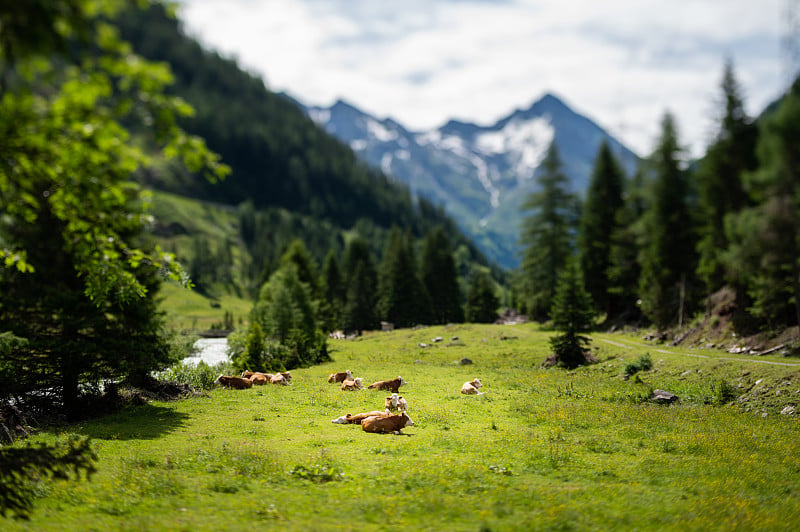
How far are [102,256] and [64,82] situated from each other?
11.9ft

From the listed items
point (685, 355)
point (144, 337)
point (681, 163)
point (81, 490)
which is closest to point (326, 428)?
point (81, 490)

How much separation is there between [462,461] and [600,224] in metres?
54.9

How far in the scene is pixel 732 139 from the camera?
124ft

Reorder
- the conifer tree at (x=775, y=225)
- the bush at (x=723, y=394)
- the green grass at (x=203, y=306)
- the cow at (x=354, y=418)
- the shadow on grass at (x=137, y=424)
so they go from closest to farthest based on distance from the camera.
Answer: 1. the shadow on grass at (x=137, y=424)
2. the cow at (x=354, y=418)
3. the conifer tree at (x=775, y=225)
4. the bush at (x=723, y=394)
5. the green grass at (x=203, y=306)

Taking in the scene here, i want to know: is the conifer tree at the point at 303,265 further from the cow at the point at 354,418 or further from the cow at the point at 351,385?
the cow at the point at 354,418

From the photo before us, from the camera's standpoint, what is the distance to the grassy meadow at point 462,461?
9.88 meters

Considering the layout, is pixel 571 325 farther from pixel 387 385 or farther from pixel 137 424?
pixel 137 424

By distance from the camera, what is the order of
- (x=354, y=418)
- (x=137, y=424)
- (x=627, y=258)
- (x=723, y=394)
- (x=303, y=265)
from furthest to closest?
(x=303, y=265), (x=627, y=258), (x=723, y=394), (x=354, y=418), (x=137, y=424)

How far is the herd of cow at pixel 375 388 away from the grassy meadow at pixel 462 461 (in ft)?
2.55

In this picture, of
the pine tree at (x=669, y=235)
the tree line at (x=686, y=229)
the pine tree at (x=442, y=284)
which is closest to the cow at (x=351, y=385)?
the tree line at (x=686, y=229)

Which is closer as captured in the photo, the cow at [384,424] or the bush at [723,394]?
the cow at [384,424]

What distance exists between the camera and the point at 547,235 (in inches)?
2557

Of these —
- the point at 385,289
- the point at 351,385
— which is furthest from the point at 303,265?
the point at 351,385

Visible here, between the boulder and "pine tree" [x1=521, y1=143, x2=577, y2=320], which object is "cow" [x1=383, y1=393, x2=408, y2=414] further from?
"pine tree" [x1=521, y1=143, x2=577, y2=320]
